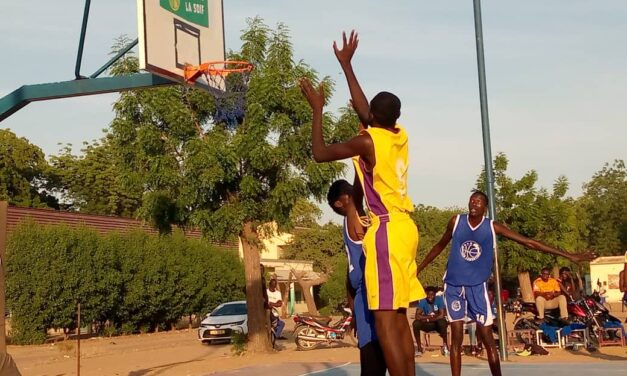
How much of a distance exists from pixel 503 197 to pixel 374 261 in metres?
24.3

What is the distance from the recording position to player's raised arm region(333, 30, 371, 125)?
20.6 feet

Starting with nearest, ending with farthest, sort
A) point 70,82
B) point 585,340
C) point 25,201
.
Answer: point 70,82
point 585,340
point 25,201

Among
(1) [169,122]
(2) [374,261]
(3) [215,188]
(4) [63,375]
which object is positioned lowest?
(4) [63,375]

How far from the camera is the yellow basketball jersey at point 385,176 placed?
5.85m

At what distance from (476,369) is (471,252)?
387 centimetres

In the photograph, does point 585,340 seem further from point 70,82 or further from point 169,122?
point 70,82

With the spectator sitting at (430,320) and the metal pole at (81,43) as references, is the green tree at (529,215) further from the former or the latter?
the metal pole at (81,43)

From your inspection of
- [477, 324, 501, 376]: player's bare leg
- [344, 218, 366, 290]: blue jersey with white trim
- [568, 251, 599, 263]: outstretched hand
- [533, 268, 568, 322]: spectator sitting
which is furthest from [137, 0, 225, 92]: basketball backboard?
[533, 268, 568, 322]: spectator sitting

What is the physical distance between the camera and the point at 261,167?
19.3 metres

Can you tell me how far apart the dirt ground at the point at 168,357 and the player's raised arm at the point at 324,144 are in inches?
402

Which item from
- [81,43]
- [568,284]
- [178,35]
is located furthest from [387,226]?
[568,284]

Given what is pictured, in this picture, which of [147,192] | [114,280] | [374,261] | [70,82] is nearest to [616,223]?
[114,280]

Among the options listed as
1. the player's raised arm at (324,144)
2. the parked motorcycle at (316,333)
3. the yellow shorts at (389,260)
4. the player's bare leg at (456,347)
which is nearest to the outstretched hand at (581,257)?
the player's bare leg at (456,347)

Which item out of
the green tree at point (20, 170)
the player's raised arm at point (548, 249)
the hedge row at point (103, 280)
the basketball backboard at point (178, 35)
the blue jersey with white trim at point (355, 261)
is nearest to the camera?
the blue jersey with white trim at point (355, 261)
